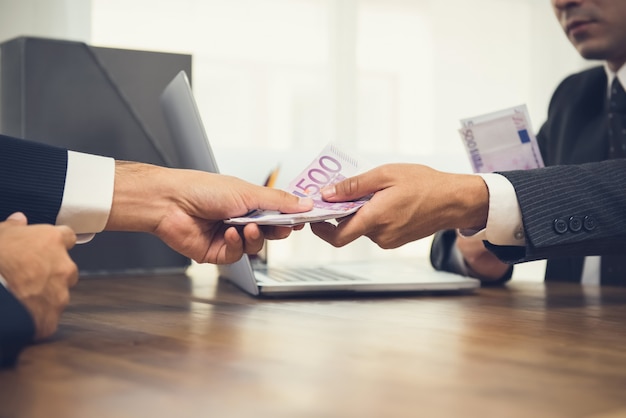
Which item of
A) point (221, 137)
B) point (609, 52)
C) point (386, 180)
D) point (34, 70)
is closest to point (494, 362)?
point (386, 180)

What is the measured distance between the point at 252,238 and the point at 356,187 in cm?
17

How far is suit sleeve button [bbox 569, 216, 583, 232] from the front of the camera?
1175 millimetres

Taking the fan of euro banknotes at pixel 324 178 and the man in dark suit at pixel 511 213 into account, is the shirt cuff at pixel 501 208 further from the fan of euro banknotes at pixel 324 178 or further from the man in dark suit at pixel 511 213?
the fan of euro banknotes at pixel 324 178

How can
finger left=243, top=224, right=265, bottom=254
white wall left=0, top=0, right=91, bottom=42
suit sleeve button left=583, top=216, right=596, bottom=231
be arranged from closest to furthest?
finger left=243, top=224, right=265, bottom=254 → suit sleeve button left=583, top=216, right=596, bottom=231 → white wall left=0, top=0, right=91, bottom=42

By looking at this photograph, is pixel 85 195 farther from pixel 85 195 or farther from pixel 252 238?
pixel 252 238

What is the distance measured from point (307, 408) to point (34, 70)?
4.33 feet

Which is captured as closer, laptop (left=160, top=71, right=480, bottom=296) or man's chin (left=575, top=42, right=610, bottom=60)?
laptop (left=160, top=71, right=480, bottom=296)

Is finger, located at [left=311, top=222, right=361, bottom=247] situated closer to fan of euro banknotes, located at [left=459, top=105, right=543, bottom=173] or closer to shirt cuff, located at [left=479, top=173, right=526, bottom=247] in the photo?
shirt cuff, located at [left=479, top=173, right=526, bottom=247]

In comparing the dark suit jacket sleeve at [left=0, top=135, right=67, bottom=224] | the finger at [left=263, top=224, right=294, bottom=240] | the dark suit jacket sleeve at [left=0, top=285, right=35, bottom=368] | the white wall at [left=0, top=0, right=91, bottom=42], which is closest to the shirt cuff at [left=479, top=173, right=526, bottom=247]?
the finger at [left=263, top=224, right=294, bottom=240]

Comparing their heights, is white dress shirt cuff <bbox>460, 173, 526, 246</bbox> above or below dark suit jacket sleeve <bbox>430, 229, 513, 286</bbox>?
above

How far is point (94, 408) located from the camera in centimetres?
49

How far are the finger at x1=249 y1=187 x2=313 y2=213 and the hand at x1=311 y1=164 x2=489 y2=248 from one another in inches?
1.6

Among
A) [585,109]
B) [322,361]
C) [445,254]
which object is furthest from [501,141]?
[322,361]

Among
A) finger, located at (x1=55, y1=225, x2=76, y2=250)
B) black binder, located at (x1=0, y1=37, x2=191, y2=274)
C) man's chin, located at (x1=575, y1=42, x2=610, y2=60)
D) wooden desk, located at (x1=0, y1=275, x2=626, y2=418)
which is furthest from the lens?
man's chin, located at (x1=575, y1=42, x2=610, y2=60)
